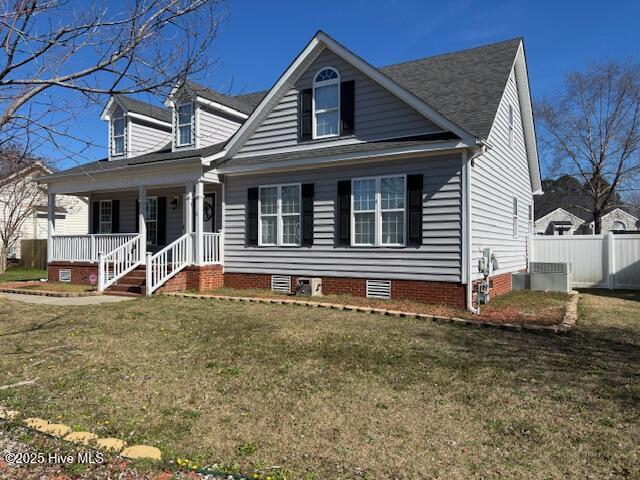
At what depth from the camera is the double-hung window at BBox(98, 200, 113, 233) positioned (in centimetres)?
1809

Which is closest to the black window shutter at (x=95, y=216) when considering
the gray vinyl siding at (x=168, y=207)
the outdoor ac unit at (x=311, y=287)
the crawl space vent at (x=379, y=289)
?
the gray vinyl siding at (x=168, y=207)

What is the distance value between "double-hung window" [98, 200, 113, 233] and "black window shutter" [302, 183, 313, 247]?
367 inches

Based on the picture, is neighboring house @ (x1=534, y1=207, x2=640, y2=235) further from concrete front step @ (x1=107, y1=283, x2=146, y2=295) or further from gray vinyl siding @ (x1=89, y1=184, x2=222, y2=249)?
concrete front step @ (x1=107, y1=283, x2=146, y2=295)

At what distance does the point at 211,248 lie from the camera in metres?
13.5

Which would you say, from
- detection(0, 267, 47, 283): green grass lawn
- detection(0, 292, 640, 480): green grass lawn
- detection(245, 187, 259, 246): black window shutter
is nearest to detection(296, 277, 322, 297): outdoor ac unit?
detection(245, 187, 259, 246): black window shutter

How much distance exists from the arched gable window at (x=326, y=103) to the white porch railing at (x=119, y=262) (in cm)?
606

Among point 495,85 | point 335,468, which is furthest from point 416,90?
point 335,468

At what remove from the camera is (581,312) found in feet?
33.2

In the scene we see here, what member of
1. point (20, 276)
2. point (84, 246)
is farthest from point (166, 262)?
point (20, 276)

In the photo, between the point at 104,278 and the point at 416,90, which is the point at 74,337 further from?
the point at 416,90

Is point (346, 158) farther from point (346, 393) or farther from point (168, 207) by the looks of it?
point (168, 207)

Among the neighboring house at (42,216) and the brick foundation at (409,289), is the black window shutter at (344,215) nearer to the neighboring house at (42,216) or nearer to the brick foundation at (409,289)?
the brick foundation at (409,289)

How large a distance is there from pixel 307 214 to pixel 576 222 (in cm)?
3991

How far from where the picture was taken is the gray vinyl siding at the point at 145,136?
17.3 meters
